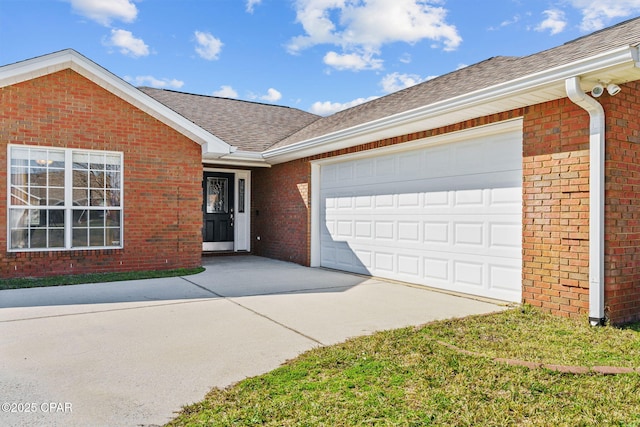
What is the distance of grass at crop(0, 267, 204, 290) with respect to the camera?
24.8ft

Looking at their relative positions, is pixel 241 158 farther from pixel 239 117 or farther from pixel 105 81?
pixel 105 81

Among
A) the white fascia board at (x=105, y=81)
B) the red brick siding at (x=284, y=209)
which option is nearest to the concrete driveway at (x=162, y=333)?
the red brick siding at (x=284, y=209)

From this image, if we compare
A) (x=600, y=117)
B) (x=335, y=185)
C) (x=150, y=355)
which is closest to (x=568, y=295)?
(x=600, y=117)

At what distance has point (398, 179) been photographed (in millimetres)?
8367

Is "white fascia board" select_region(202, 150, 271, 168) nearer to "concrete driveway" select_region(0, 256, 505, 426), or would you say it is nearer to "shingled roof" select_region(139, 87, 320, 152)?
"shingled roof" select_region(139, 87, 320, 152)

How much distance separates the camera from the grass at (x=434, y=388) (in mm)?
2801

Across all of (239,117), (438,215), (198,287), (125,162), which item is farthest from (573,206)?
(239,117)

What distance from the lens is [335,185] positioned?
10117 millimetres

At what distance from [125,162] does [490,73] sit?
23.3 ft

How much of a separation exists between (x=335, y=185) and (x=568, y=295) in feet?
18.6

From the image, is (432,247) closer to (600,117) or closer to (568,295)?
(568,295)

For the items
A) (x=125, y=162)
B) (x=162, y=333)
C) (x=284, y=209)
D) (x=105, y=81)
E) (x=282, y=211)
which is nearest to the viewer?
(x=162, y=333)

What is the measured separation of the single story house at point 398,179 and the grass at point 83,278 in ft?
0.90

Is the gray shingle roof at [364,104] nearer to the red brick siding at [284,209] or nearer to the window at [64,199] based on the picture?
the red brick siding at [284,209]
